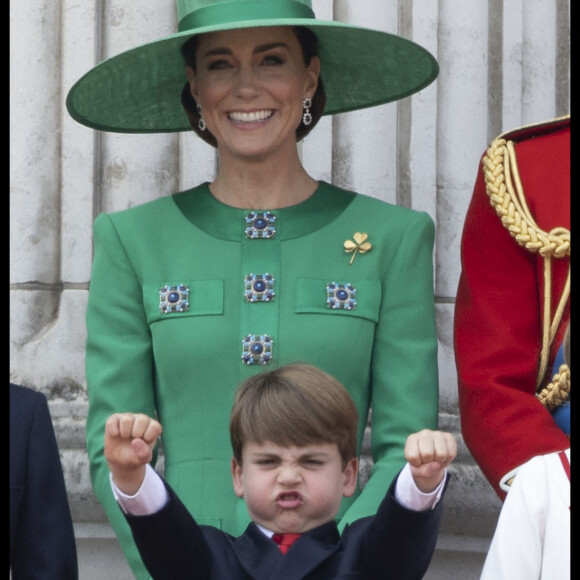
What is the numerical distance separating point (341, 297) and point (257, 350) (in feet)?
0.59

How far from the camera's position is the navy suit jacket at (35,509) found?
2.73m

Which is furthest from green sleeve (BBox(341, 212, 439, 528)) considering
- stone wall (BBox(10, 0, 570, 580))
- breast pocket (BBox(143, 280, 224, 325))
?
stone wall (BBox(10, 0, 570, 580))

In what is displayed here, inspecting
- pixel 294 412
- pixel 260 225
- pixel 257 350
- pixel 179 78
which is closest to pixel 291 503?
pixel 294 412

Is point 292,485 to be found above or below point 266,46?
below

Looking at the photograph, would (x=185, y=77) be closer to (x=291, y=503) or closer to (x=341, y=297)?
(x=341, y=297)

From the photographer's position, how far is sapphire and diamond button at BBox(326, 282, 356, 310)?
3.06 meters

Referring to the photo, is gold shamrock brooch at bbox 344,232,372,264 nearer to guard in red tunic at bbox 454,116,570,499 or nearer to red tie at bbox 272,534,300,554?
guard in red tunic at bbox 454,116,570,499

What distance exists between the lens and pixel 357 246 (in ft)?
10.2

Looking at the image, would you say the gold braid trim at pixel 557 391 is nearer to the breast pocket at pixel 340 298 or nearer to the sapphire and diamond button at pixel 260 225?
the breast pocket at pixel 340 298

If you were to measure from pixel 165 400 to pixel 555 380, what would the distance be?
2.26 ft

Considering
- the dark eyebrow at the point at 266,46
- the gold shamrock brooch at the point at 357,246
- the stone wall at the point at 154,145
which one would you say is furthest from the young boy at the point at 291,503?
the stone wall at the point at 154,145

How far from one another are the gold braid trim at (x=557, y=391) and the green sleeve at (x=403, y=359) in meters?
0.21
